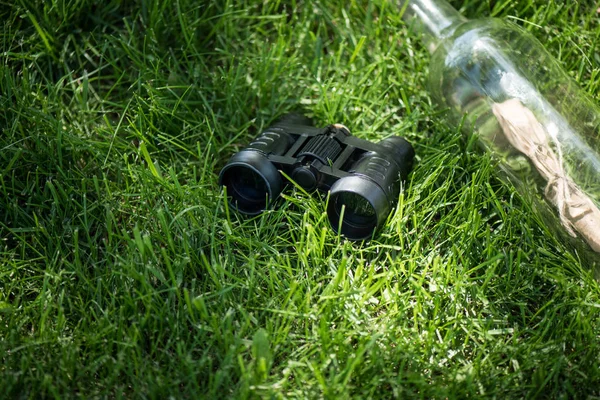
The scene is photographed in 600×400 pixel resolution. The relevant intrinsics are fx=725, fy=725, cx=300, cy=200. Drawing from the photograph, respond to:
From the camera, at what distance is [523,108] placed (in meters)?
3.00

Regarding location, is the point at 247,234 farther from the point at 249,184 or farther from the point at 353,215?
the point at 353,215

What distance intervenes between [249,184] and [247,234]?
0.27 metres

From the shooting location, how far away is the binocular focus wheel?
9.14 feet

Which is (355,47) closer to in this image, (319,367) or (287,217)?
→ (287,217)

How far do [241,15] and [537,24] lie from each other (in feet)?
4.50

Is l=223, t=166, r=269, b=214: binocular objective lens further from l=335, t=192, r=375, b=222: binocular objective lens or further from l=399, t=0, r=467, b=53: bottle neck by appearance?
l=399, t=0, r=467, b=53: bottle neck

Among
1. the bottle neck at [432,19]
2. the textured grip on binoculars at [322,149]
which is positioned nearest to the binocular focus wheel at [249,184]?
the textured grip on binoculars at [322,149]

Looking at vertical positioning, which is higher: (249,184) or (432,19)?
(432,19)

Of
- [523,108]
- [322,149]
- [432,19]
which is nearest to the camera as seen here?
[322,149]

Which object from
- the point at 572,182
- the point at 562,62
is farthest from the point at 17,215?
the point at 562,62

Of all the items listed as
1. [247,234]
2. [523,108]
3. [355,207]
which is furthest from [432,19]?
[247,234]

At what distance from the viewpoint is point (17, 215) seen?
277 cm

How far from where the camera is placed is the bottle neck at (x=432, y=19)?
10.7 ft

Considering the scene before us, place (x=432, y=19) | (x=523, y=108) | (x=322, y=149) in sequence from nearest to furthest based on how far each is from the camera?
(x=322, y=149) < (x=523, y=108) < (x=432, y=19)
